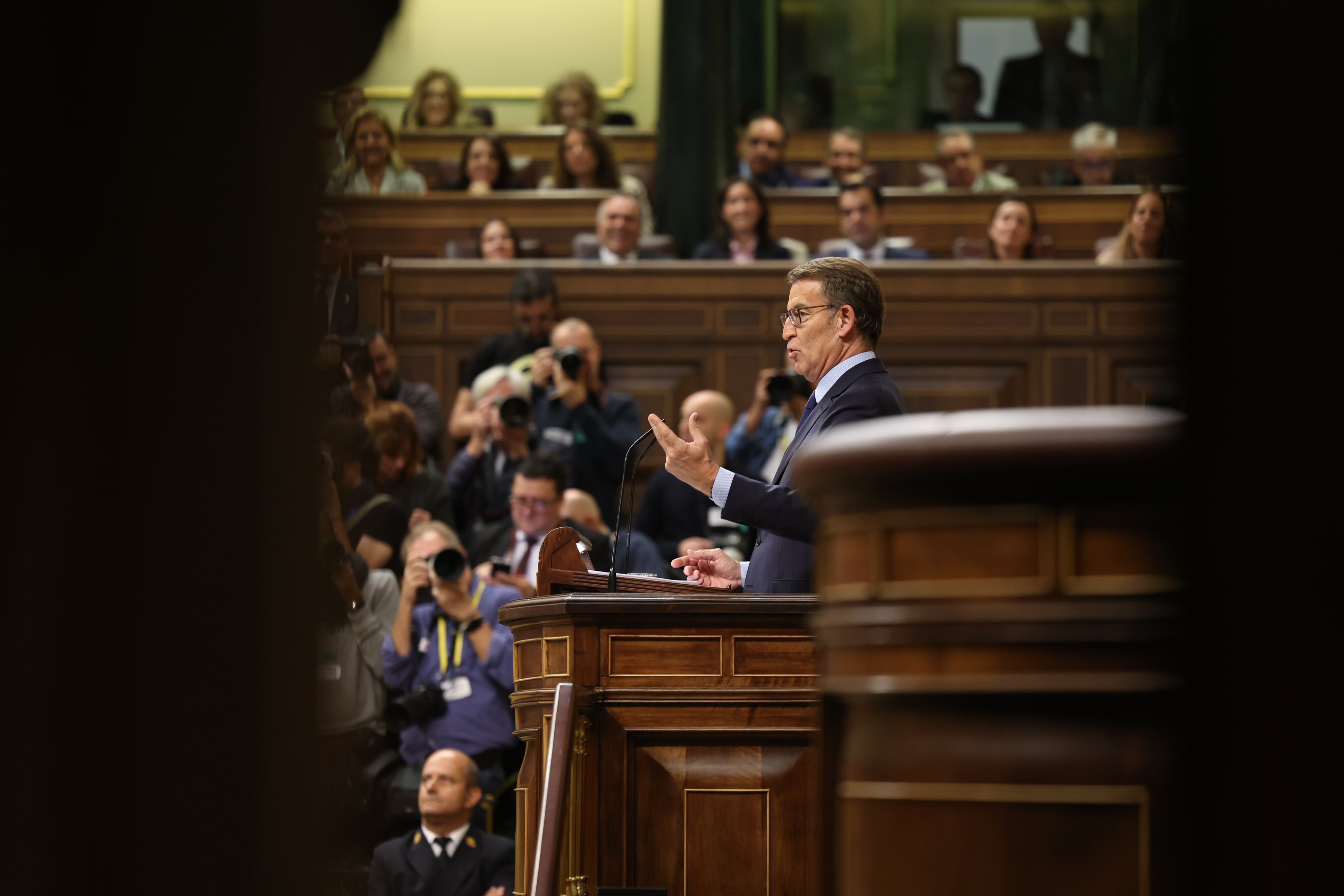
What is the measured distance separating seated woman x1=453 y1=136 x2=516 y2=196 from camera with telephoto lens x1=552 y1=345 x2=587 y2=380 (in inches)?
102

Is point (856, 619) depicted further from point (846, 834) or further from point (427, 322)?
point (427, 322)

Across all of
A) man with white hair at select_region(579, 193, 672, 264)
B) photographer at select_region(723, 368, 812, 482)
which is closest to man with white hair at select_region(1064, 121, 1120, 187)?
man with white hair at select_region(579, 193, 672, 264)

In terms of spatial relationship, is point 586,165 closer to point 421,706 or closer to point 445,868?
point 421,706

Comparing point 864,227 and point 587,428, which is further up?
point 864,227

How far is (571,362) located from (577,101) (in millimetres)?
4421

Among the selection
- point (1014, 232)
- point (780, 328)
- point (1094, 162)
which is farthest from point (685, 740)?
point (1094, 162)

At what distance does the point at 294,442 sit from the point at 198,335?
8 cm

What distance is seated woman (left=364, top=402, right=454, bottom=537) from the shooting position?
5809 mm

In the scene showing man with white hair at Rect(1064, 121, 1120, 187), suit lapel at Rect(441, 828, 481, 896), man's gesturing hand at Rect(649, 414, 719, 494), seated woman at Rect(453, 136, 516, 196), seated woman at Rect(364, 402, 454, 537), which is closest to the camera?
man's gesturing hand at Rect(649, 414, 719, 494)

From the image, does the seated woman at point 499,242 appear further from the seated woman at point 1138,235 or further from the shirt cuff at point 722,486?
the shirt cuff at point 722,486

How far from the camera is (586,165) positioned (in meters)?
8.41

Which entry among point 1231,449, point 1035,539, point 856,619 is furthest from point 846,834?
point 1231,449

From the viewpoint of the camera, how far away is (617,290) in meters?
7.50

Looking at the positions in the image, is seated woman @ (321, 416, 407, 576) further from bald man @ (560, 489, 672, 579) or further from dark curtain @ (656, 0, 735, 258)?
dark curtain @ (656, 0, 735, 258)
